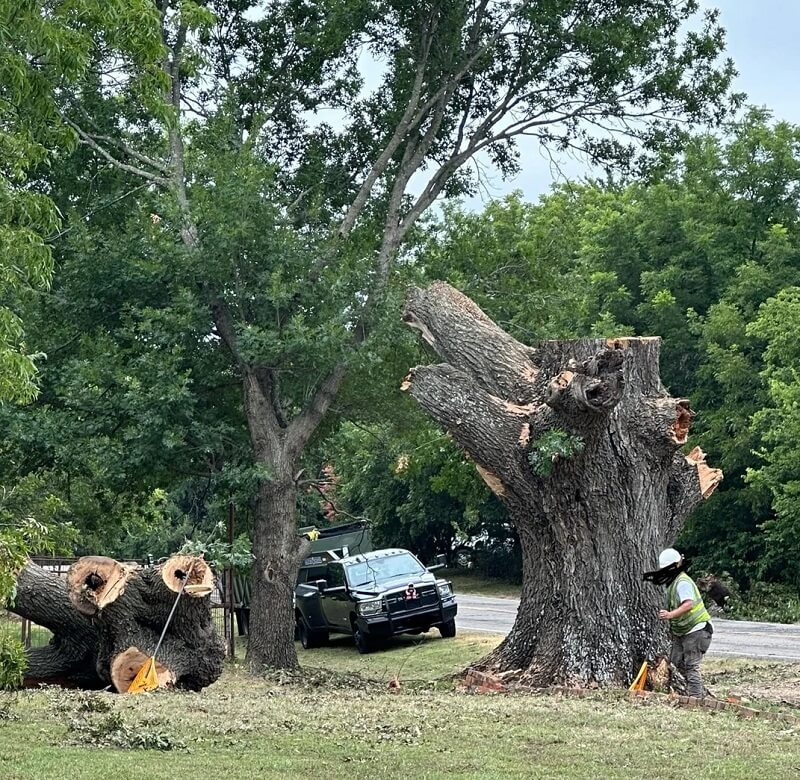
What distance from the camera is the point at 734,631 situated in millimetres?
24172

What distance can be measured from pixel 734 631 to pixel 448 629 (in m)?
5.41

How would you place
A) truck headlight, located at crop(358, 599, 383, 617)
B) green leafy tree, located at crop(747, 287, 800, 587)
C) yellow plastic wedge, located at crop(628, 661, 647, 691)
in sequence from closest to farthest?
yellow plastic wedge, located at crop(628, 661, 647, 691) → truck headlight, located at crop(358, 599, 383, 617) → green leafy tree, located at crop(747, 287, 800, 587)

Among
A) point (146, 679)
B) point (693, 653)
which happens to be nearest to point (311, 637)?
point (146, 679)

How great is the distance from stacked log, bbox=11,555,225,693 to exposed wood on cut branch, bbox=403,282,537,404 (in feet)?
12.5

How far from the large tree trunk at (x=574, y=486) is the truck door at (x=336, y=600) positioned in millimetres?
9437

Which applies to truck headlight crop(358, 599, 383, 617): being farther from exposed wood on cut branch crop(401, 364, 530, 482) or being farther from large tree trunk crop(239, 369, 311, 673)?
exposed wood on cut branch crop(401, 364, 530, 482)

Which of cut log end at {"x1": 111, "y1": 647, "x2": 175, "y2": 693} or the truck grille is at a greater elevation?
the truck grille

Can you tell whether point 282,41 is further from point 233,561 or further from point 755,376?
point 755,376

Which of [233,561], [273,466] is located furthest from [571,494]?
[273,466]

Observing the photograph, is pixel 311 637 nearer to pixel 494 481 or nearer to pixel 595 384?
pixel 494 481

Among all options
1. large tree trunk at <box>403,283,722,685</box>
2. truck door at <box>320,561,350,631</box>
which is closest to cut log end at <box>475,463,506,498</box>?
large tree trunk at <box>403,283,722,685</box>

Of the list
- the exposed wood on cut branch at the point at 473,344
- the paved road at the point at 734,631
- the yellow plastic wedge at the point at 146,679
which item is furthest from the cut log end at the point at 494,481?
the paved road at the point at 734,631

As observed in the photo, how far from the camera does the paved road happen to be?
65.5 ft

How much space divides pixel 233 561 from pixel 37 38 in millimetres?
9641
